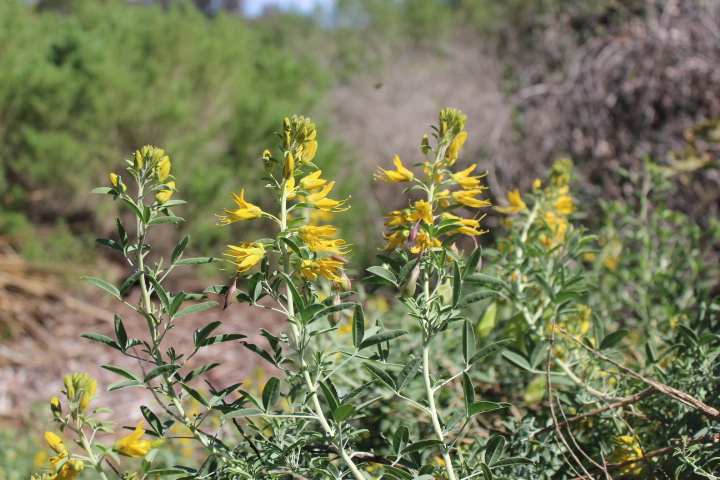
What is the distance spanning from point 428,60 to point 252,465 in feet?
28.6

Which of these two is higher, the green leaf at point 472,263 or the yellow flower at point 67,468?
the green leaf at point 472,263

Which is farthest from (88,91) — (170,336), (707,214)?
(707,214)

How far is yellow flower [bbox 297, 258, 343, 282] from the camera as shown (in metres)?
0.68

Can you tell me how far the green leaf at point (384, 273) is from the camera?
697 mm

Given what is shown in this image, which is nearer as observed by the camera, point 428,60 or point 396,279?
point 396,279

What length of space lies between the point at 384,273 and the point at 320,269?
0.08 metres

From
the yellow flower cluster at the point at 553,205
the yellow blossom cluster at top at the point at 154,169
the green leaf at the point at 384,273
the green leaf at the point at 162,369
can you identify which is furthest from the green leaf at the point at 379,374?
the yellow flower cluster at the point at 553,205

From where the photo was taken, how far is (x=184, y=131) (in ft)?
16.1

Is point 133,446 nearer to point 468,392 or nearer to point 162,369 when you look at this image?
point 162,369

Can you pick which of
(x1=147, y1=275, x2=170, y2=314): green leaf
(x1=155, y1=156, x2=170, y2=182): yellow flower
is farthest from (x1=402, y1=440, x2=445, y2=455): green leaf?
(x1=155, y1=156, x2=170, y2=182): yellow flower

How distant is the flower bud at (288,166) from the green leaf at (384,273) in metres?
0.16

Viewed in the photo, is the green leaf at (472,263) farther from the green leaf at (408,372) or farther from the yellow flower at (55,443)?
the yellow flower at (55,443)

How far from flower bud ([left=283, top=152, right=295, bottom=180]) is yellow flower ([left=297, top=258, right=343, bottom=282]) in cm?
11

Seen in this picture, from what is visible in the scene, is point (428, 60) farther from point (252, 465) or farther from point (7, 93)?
point (252, 465)
